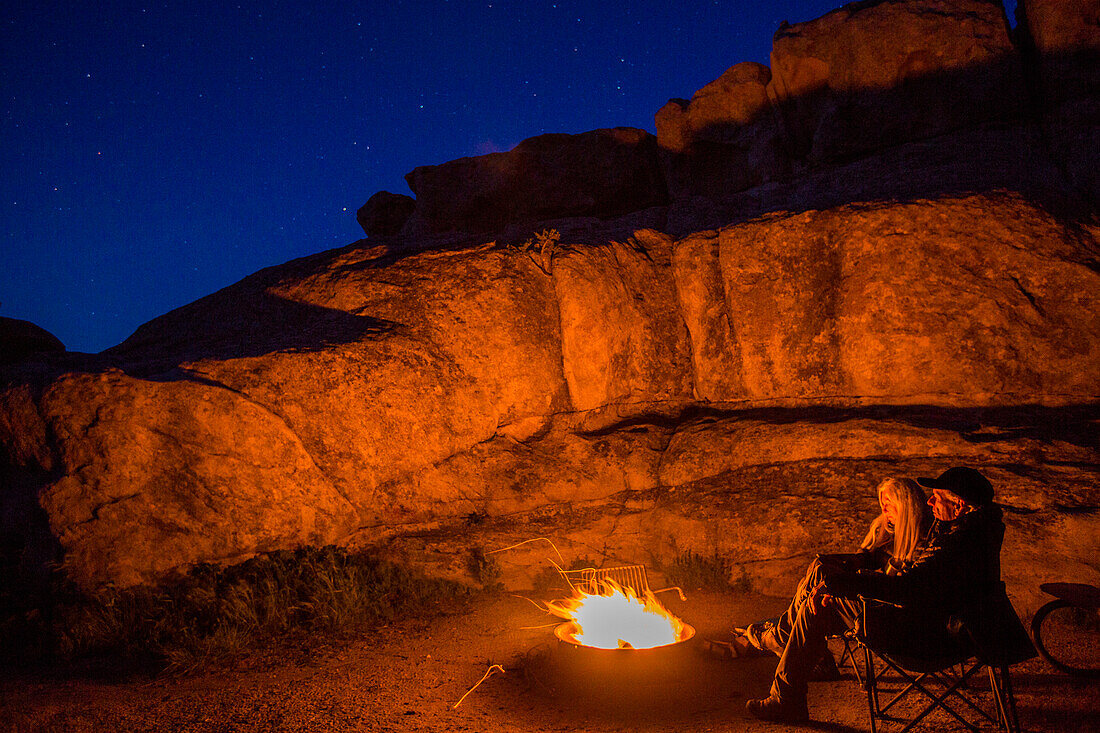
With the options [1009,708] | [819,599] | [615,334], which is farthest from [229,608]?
[1009,708]

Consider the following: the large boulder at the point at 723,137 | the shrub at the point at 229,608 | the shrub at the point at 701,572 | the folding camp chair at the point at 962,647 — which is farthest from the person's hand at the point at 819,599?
the large boulder at the point at 723,137

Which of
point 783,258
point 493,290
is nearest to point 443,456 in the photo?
point 493,290

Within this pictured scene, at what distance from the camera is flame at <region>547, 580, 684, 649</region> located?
16.3 feet

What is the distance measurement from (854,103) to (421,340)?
13.4m

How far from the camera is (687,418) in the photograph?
343 inches

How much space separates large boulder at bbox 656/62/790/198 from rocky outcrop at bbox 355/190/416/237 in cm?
1113

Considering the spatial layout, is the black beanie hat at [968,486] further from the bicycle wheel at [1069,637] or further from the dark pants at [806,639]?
the bicycle wheel at [1069,637]

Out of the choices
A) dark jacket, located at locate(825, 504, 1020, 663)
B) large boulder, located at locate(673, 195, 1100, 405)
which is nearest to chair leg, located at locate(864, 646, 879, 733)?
dark jacket, located at locate(825, 504, 1020, 663)

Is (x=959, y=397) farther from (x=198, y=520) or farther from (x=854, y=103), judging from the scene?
(x=854, y=103)

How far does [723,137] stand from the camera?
888 inches

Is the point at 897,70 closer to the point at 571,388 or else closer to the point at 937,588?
the point at 571,388

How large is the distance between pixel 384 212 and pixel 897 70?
2000cm

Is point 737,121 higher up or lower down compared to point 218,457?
higher up

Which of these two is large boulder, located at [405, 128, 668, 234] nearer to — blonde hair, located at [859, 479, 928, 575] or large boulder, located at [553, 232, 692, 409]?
large boulder, located at [553, 232, 692, 409]
